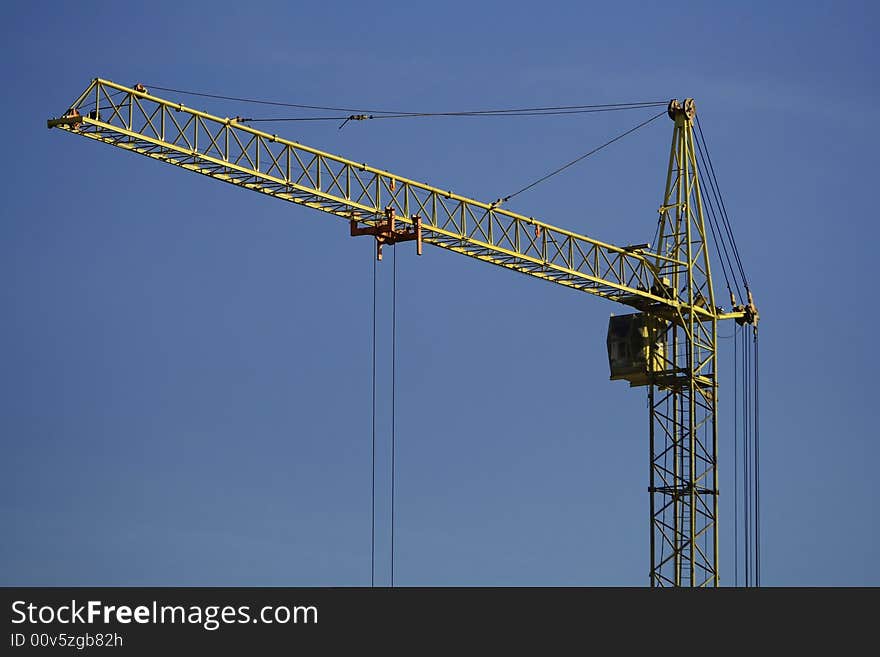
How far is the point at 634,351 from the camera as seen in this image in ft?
395

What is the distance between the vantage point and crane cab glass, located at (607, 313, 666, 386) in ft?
394

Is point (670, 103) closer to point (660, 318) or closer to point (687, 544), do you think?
point (660, 318)

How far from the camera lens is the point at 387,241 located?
4205 inches

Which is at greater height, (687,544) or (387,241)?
(387,241)

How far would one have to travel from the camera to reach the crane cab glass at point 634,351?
120 meters

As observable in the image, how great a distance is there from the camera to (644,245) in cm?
12012
